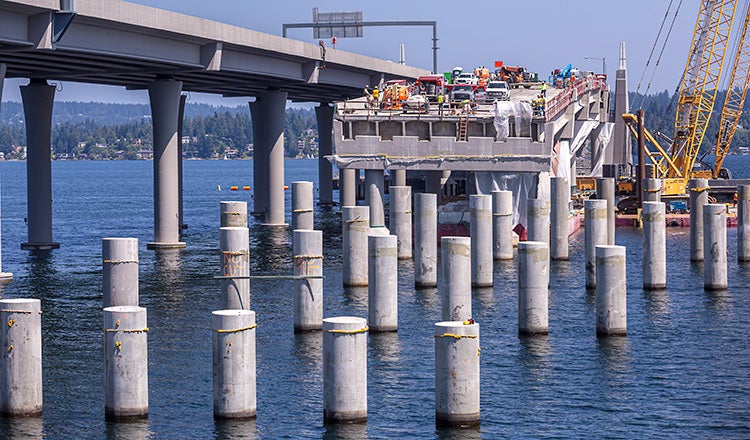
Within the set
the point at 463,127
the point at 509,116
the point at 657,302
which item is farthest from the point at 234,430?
the point at 509,116

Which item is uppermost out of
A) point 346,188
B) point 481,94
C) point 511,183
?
point 481,94

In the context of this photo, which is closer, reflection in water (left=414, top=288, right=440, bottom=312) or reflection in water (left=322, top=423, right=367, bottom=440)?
reflection in water (left=322, top=423, right=367, bottom=440)

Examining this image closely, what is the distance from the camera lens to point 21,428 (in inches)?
1152

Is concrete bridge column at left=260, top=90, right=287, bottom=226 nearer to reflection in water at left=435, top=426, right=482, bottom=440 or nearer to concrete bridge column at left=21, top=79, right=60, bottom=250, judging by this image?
concrete bridge column at left=21, top=79, right=60, bottom=250

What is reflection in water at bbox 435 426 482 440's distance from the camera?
29047mm

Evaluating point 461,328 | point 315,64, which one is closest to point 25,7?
point 461,328

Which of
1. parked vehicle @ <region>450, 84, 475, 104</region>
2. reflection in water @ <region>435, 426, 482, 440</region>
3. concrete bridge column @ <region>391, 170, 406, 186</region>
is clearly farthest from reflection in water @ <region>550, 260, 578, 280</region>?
concrete bridge column @ <region>391, 170, 406, 186</region>

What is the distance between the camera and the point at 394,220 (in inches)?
2375

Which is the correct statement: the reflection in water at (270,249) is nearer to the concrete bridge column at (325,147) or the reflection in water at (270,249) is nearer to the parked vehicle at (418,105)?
the parked vehicle at (418,105)

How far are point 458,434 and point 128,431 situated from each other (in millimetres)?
6937

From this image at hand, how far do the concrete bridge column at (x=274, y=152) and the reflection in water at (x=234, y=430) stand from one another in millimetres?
60484

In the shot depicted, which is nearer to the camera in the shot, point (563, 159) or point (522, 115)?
point (522, 115)

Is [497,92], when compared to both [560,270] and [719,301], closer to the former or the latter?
[560,270]

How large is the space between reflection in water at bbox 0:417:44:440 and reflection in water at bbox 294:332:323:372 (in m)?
8.98
